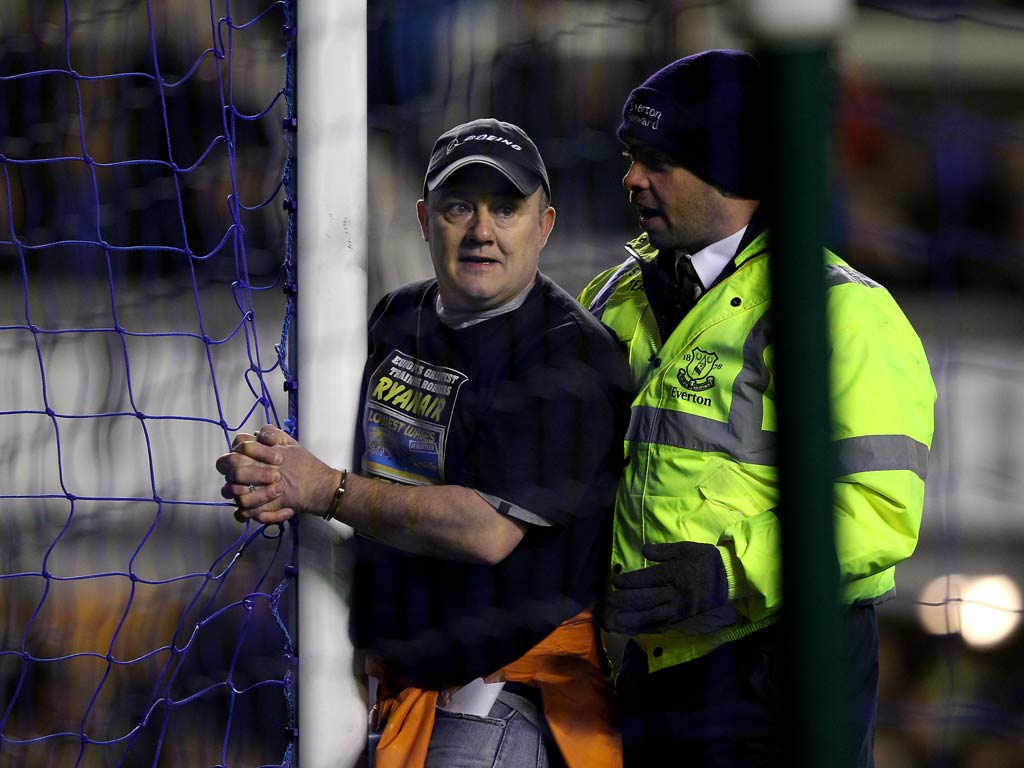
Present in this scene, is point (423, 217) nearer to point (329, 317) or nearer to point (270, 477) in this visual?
point (329, 317)

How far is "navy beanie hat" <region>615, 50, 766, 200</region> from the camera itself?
1613 mm

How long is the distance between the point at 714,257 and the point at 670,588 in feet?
1.61

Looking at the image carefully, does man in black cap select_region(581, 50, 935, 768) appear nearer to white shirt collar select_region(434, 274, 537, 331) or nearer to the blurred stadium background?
white shirt collar select_region(434, 274, 537, 331)

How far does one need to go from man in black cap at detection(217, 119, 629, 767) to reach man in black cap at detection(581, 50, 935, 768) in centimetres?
7

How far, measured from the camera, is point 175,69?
3484mm

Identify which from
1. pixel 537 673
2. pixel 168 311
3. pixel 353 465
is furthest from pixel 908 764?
pixel 168 311

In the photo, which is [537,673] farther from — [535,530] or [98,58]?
[98,58]

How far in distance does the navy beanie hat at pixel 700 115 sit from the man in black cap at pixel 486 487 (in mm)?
176

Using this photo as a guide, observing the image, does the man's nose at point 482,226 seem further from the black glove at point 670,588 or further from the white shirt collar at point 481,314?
the black glove at point 670,588

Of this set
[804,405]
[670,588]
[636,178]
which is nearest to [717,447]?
[670,588]

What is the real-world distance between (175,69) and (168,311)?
2.59 feet

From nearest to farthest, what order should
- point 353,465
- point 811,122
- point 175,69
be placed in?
point 811,122, point 353,465, point 175,69

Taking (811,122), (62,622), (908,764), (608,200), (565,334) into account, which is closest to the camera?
(811,122)

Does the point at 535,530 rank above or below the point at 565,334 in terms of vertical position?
below
